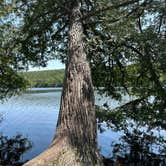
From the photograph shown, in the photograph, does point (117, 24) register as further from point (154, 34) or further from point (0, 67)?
point (0, 67)

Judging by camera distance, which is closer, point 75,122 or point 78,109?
point 75,122

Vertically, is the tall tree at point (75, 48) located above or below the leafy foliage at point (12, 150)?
above

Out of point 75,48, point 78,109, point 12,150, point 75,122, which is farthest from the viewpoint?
point 12,150

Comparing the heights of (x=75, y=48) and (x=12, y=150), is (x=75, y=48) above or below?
above

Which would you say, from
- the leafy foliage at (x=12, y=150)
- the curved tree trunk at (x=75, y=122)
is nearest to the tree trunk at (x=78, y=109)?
the curved tree trunk at (x=75, y=122)

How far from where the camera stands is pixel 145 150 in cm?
905

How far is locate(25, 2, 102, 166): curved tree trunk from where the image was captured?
540 centimetres

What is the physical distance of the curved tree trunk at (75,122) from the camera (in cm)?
540

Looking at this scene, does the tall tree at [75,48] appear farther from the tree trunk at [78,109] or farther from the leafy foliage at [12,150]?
the leafy foliage at [12,150]

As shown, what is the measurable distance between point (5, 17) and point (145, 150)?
19.7 feet

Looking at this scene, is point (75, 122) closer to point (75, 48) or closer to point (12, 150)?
point (75, 48)

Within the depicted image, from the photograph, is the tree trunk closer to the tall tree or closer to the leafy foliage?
the tall tree

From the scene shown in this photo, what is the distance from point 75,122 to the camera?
576 centimetres

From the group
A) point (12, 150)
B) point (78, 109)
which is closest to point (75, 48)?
point (78, 109)
